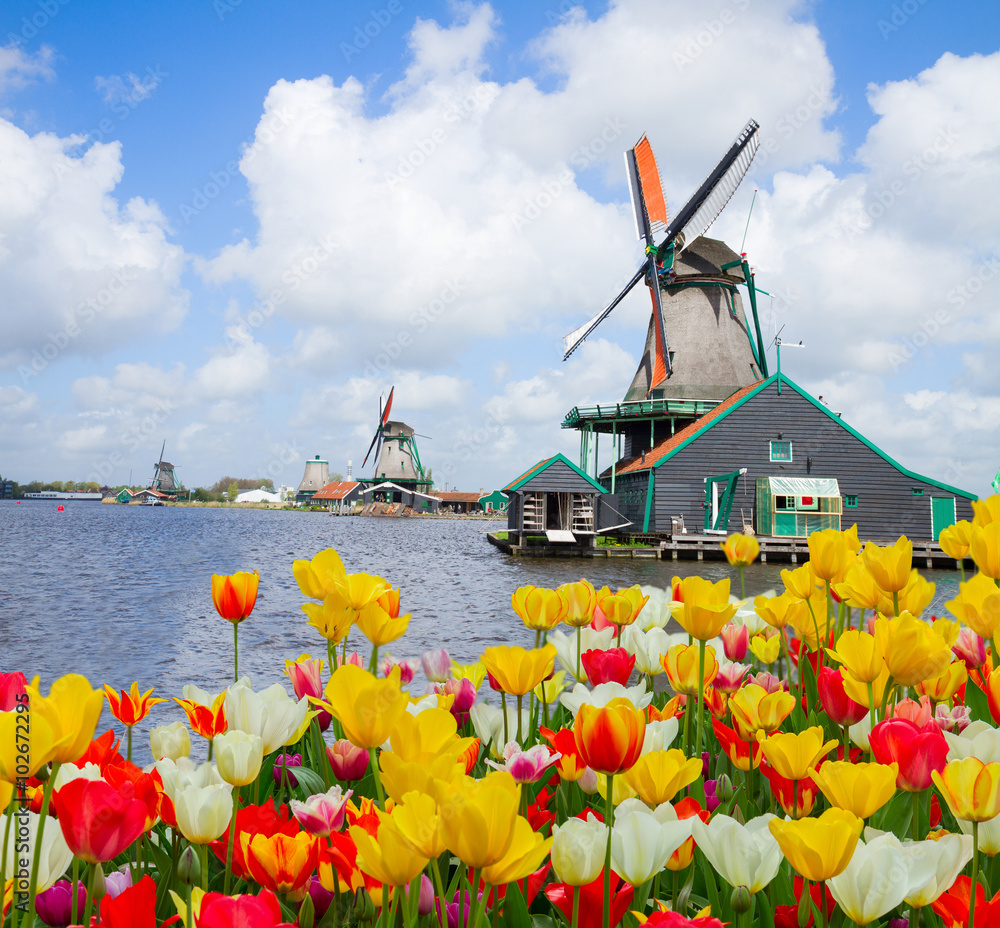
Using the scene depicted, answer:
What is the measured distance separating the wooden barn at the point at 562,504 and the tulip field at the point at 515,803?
2351 cm

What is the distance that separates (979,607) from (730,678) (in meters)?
0.63

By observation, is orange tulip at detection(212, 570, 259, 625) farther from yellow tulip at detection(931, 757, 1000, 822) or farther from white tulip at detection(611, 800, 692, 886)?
yellow tulip at detection(931, 757, 1000, 822)

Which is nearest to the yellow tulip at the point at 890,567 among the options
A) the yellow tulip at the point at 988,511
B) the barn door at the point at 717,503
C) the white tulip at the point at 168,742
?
the yellow tulip at the point at 988,511

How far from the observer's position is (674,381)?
97.8ft

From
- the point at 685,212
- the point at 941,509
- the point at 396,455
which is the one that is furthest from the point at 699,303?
the point at 396,455

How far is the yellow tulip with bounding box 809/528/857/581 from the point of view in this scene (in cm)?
221

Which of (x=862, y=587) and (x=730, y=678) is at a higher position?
(x=862, y=587)

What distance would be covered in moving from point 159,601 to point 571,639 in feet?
47.4

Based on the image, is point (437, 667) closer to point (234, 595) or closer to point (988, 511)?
point (234, 595)

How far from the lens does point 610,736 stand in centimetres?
110

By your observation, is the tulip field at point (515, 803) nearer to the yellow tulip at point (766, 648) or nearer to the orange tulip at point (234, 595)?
the orange tulip at point (234, 595)

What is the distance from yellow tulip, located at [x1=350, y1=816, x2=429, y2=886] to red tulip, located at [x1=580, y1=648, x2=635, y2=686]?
100 cm

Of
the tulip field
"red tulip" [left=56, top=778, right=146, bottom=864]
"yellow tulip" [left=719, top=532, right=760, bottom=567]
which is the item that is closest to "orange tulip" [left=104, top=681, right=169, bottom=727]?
the tulip field

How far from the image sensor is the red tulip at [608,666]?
186 cm
